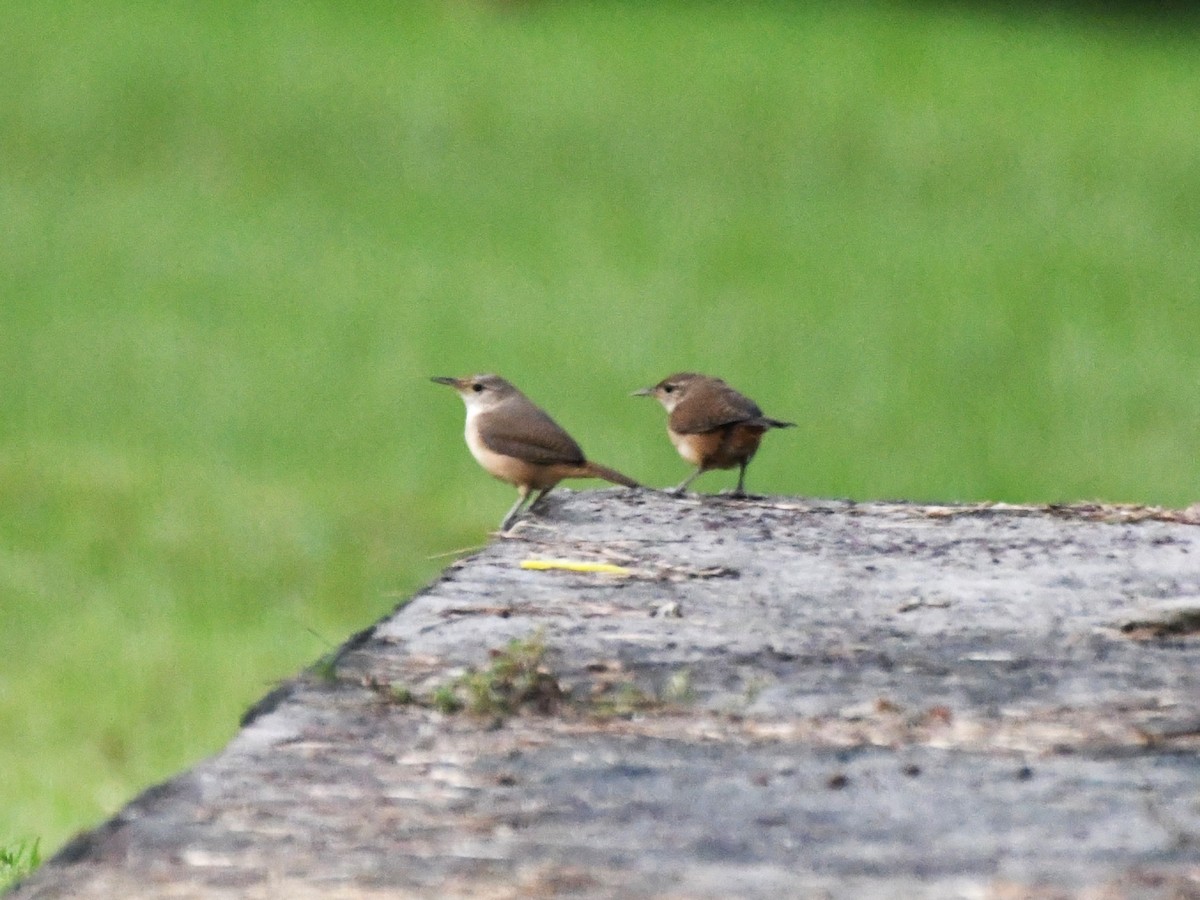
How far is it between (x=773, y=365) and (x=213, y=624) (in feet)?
21.9

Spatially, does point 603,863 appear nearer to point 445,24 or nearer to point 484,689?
point 484,689

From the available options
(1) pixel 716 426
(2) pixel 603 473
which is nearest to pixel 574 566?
(2) pixel 603 473

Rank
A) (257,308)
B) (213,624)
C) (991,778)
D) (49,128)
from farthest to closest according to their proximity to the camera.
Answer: (49,128), (257,308), (213,624), (991,778)

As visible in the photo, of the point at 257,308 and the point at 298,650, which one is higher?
the point at 257,308

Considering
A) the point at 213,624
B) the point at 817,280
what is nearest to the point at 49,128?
the point at 817,280

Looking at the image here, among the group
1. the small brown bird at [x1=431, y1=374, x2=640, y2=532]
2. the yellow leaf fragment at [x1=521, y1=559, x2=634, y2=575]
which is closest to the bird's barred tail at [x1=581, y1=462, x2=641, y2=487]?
the small brown bird at [x1=431, y1=374, x2=640, y2=532]

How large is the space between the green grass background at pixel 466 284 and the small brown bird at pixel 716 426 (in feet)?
9.57

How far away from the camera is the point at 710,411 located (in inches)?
298

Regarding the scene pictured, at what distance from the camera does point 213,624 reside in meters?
13.7

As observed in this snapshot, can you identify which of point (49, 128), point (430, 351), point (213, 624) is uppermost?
point (49, 128)

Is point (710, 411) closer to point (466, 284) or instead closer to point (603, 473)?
point (603, 473)

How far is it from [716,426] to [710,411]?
57 mm

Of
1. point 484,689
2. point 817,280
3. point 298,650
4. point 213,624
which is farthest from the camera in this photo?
point 817,280

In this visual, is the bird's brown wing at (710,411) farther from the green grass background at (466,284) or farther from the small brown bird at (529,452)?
the green grass background at (466,284)
